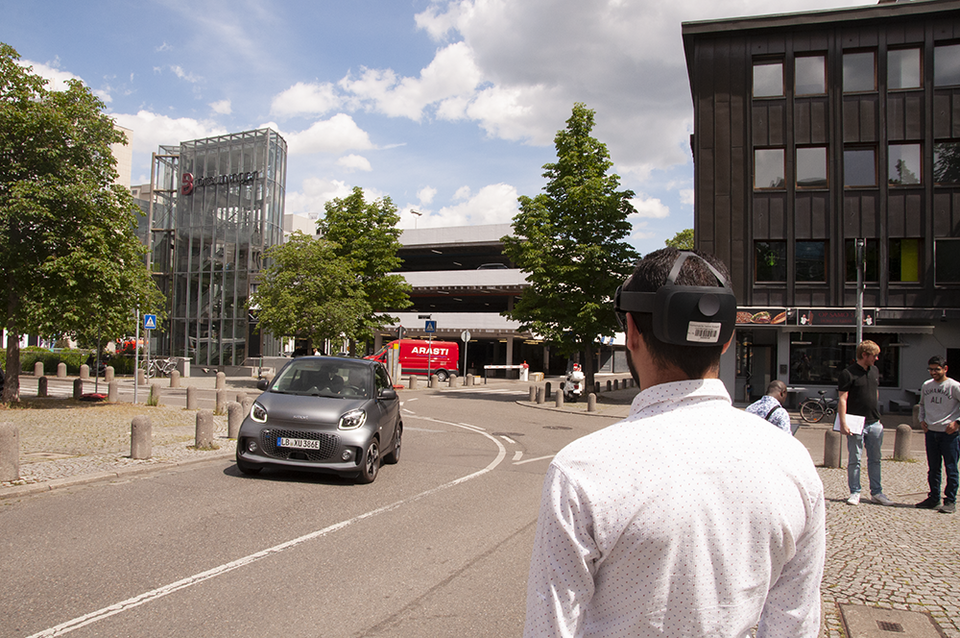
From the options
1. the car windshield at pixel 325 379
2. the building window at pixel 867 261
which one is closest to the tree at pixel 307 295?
the building window at pixel 867 261

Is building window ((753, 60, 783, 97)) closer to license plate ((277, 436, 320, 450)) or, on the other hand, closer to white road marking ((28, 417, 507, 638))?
white road marking ((28, 417, 507, 638))

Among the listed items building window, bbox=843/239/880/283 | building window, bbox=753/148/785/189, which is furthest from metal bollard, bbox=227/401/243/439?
building window, bbox=843/239/880/283

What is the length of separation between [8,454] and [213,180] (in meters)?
39.9

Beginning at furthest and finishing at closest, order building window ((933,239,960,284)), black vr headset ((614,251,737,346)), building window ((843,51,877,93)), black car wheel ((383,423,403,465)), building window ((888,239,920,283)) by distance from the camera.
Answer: building window ((843,51,877,93)) → building window ((888,239,920,283)) → building window ((933,239,960,284)) → black car wheel ((383,423,403,465)) → black vr headset ((614,251,737,346))

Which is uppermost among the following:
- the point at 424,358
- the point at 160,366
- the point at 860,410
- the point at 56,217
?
the point at 56,217

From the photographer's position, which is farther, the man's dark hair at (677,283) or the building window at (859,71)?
the building window at (859,71)

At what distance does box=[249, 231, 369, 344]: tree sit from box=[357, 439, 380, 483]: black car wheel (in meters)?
22.3

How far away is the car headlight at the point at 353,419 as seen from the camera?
352 inches

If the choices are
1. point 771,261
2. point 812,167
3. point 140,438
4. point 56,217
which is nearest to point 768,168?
point 812,167

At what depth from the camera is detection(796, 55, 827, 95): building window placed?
26.1 metres

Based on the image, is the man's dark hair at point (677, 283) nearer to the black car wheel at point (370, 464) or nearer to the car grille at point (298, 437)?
the car grille at point (298, 437)

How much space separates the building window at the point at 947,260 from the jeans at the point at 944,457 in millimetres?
20051

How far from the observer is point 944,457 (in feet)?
26.7

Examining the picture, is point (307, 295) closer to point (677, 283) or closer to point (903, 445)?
point (903, 445)
